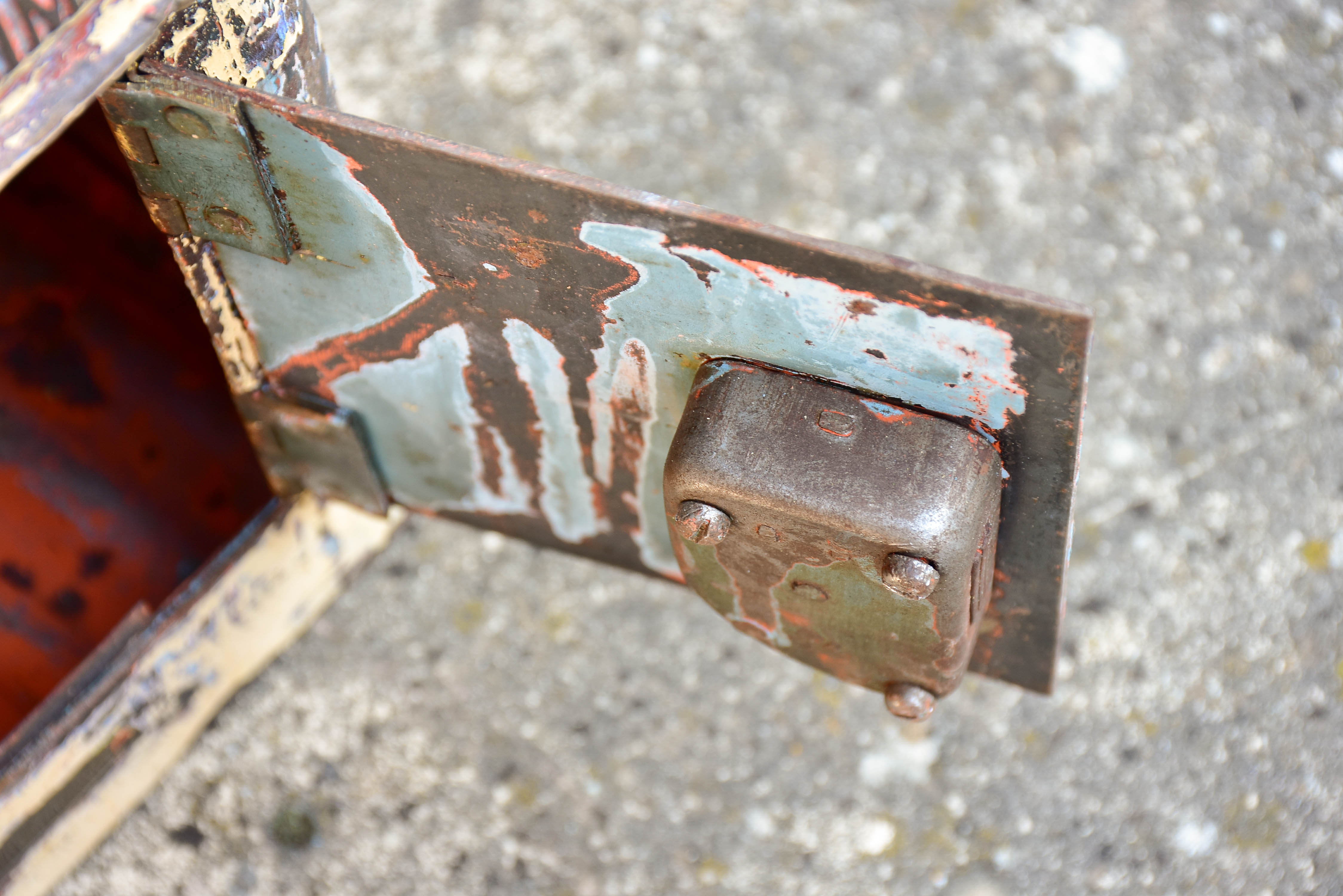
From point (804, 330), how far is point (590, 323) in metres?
0.18

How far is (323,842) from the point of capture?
1.40 meters

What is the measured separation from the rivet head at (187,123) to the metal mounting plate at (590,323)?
0.05 ft

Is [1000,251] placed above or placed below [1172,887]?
above

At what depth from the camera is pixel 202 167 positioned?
86 cm

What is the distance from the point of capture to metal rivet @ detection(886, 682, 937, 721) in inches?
37.8

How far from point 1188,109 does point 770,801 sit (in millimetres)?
1382

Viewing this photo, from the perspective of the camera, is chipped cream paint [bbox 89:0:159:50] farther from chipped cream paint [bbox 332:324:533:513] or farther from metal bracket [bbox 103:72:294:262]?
chipped cream paint [bbox 332:324:533:513]

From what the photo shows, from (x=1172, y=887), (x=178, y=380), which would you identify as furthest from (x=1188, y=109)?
(x=178, y=380)

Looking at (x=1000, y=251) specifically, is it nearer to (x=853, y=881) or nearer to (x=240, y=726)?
(x=853, y=881)

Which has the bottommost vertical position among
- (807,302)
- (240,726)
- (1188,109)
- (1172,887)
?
(1172,887)

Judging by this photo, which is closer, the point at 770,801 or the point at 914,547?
the point at 914,547

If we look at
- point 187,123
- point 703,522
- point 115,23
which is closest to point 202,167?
point 187,123

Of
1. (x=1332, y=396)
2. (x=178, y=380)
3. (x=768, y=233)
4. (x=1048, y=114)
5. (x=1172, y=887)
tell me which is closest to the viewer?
(x=768, y=233)

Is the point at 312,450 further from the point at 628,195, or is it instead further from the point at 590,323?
the point at 628,195
